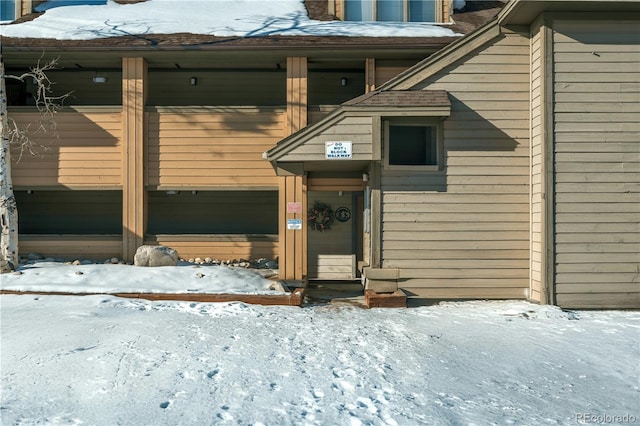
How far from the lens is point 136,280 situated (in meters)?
9.38

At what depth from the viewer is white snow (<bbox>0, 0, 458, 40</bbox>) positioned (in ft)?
40.7

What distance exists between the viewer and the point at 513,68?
892cm

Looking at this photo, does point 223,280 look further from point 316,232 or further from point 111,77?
point 111,77

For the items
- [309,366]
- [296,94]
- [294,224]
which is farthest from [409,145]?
[309,366]

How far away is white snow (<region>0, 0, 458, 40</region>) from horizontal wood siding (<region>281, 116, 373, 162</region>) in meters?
4.53

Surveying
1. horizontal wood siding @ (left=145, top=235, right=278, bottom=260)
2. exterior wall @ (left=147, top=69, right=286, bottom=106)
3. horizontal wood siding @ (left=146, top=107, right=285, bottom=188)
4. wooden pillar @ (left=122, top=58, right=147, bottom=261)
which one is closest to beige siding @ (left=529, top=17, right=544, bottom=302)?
horizontal wood siding @ (left=146, top=107, right=285, bottom=188)

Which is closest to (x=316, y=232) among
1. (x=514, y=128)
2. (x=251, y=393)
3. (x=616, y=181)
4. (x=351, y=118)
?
(x=351, y=118)

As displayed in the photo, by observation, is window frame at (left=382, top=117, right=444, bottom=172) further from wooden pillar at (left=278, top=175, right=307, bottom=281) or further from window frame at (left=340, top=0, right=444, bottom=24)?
window frame at (left=340, top=0, right=444, bottom=24)

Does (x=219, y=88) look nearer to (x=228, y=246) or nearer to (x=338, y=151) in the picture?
(x=228, y=246)

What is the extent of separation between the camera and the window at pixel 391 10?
13688mm

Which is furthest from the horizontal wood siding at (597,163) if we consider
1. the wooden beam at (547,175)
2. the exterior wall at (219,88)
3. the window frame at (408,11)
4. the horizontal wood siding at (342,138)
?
the exterior wall at (219,88)

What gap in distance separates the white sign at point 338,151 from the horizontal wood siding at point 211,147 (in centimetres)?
395

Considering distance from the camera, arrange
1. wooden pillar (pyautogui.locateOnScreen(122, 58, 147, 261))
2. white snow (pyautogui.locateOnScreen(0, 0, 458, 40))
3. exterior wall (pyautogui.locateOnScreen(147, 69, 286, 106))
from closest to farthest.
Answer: wooden pillar (pyautogui.locateOnScreen(122, 58, 147, 261)), white snow (pyautogui.locateOnScreen(0, 0, 458, 40)), exterior wall (pyautogui.locateOnScreen(147, 69, 286, 106))

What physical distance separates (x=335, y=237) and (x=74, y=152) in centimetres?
746
